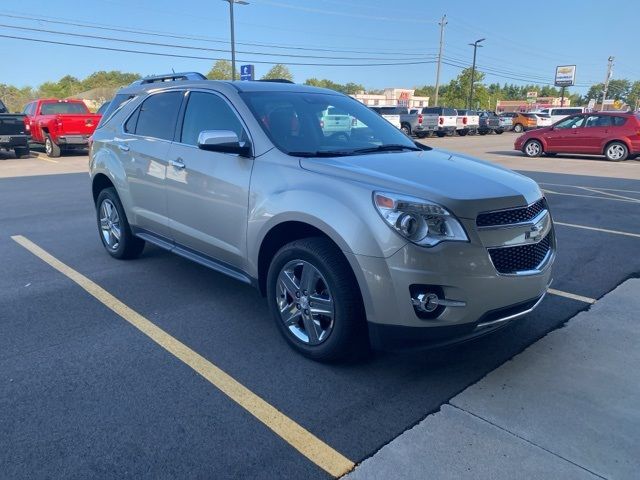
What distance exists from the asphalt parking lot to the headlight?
0.96 meters

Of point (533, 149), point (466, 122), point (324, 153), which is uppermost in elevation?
point (466, 122)

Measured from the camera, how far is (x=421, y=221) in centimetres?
287

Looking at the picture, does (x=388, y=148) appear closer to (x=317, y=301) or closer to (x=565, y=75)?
(x=317, y=301)

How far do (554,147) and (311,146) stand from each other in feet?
56.5

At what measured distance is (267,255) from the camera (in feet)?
12.2

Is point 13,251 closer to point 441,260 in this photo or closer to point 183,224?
point 183,224

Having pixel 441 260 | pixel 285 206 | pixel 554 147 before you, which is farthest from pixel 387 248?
pixel 554 147

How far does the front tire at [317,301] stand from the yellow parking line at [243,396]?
54 cm

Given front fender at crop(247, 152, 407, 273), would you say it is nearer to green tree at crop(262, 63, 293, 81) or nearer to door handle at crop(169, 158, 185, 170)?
door handle at crop(169, 158, 185, 170)

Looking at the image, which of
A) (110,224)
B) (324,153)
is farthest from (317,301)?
(110,224)

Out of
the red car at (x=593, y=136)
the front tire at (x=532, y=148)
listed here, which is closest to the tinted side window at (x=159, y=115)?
the red car at (x=593, y=136)

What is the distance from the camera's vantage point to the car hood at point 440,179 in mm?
2959

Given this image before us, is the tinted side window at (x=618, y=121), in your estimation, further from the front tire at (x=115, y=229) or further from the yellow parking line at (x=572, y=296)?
the front tire at (x=115, y=229)

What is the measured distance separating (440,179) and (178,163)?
226 cm
